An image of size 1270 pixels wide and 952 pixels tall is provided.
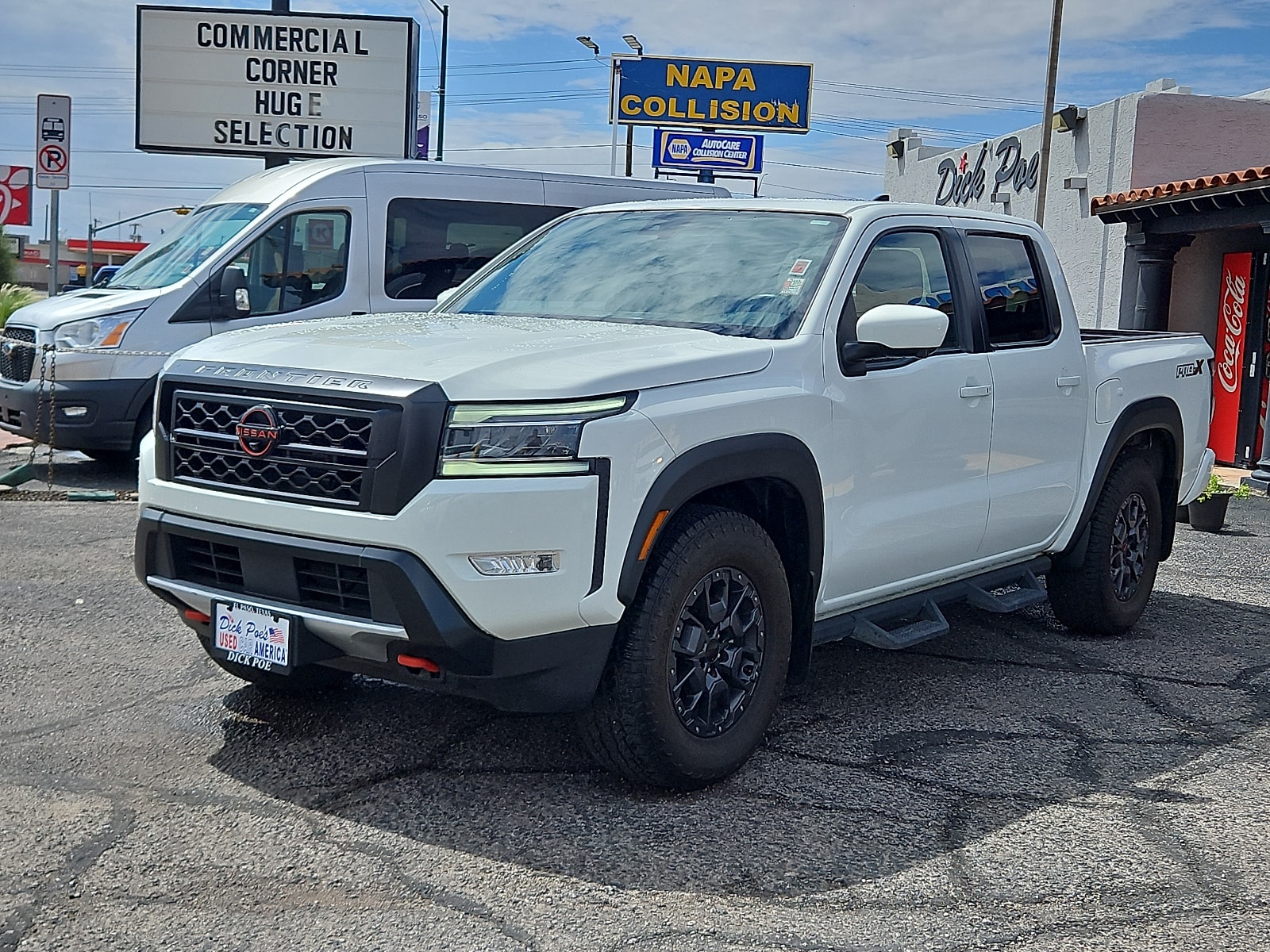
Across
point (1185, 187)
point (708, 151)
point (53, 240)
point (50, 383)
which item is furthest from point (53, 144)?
point (708, 151)

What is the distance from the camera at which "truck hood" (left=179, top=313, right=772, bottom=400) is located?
3.85m

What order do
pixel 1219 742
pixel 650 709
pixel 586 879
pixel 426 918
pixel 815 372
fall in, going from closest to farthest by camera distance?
pixel 426 918, pixel 586 879, pixel 650 709, pixel 815 372, pixel 1219 742

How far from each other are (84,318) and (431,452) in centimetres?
757

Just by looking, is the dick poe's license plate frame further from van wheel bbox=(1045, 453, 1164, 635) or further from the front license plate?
van wheel bbox=(1045, 453, 1164, 635)

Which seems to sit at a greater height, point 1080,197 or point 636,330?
point 1080,197

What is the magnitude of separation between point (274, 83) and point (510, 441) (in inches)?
688

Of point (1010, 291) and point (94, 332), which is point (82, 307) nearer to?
point (94, 332)

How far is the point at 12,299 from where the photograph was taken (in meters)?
25.0

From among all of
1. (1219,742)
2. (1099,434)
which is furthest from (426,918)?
(1099,434)

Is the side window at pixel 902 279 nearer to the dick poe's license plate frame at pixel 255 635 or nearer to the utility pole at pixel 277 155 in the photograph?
the dick poe's license plate frame at pixel 255 635

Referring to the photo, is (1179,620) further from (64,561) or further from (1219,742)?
(64,561)

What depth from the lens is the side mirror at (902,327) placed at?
464 centimetres

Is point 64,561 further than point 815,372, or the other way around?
point 64,561

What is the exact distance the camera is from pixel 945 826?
4.18 meters
